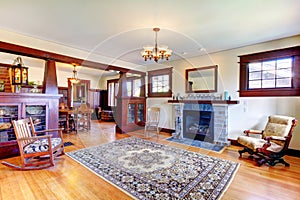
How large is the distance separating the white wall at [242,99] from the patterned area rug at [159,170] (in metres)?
1.61

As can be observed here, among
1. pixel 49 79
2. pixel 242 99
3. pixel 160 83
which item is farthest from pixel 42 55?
pixel 242 99

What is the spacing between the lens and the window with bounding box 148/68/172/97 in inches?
229

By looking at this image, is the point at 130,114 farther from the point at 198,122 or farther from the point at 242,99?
the point at 242,99

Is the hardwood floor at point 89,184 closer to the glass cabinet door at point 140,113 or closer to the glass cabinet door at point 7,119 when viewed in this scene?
the glass cabinet door at point 7,119

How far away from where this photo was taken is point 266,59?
152 inches

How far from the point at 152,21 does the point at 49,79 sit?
2.84 metres

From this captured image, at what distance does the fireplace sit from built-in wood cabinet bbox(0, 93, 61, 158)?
378cm

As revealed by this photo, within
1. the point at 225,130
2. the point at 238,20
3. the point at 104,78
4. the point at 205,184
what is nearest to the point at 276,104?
the point at 225,130

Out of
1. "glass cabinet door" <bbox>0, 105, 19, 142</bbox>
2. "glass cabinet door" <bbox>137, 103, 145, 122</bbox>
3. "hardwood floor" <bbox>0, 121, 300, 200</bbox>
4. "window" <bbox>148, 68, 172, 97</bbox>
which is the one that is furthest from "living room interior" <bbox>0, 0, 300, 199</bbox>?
"glass cabinet door" <bbox>137, 103, 145, 122</bbox>

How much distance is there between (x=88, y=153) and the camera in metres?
3.45

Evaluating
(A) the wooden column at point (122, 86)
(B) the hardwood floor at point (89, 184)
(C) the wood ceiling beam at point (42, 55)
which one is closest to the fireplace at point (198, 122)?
(B) the hardwood floor at point (89, 184)

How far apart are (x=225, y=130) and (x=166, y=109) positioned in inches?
85.8

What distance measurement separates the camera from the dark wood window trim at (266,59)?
3.45m

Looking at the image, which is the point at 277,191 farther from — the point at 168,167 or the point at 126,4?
the point at 126,4
